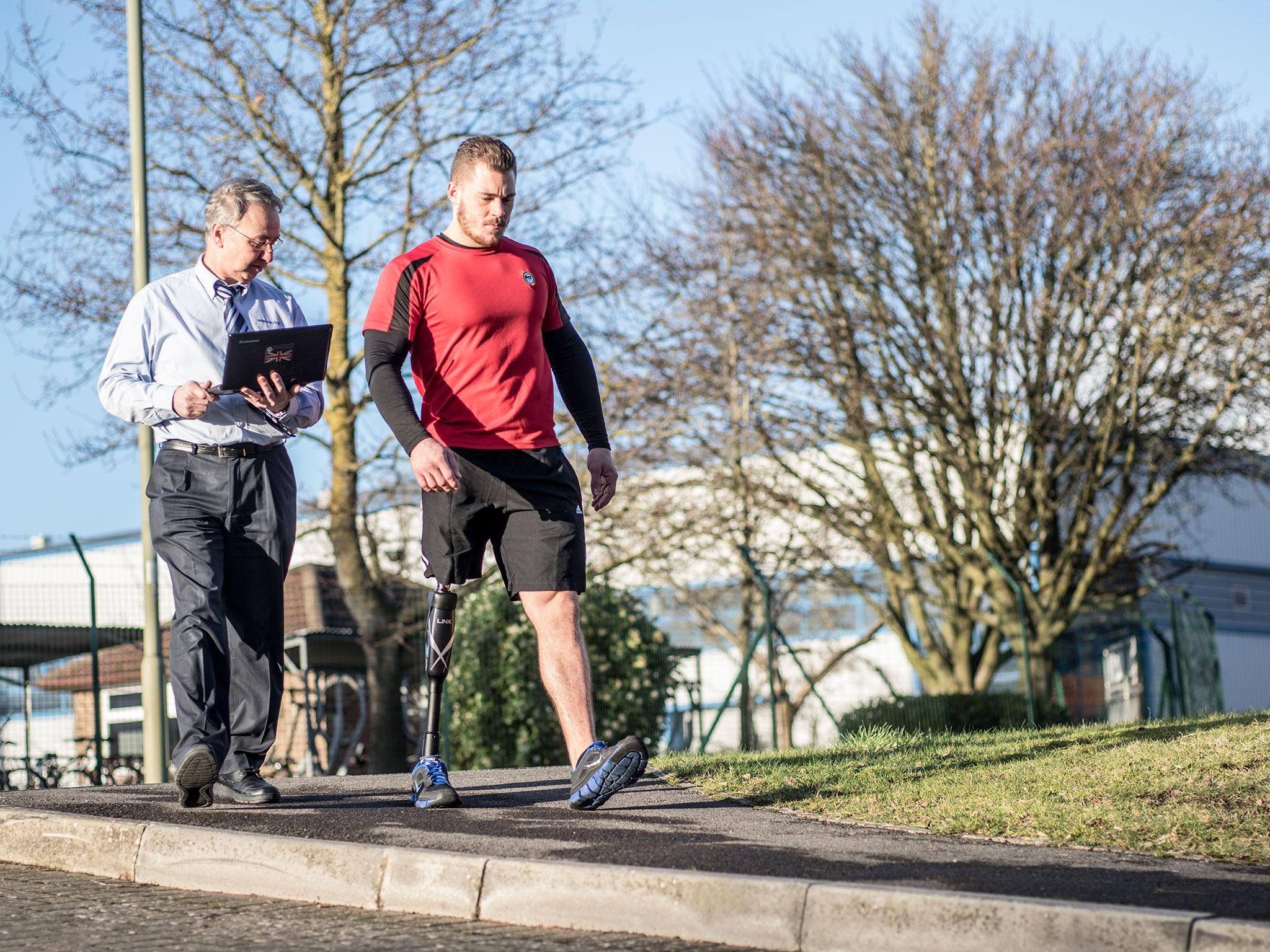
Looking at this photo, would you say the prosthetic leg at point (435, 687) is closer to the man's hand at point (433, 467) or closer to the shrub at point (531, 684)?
the man's hand at point (433, 467)

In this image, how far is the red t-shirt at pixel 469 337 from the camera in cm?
506

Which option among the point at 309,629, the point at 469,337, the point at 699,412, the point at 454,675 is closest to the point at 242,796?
the point at 469,337

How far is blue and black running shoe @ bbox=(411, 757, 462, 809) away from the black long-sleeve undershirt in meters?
1.21

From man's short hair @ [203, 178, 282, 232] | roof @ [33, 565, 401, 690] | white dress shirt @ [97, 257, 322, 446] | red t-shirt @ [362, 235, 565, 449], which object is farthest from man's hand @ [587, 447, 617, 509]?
roof @ [33, 565, 401, 690]

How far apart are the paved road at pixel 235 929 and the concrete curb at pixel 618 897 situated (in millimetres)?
63

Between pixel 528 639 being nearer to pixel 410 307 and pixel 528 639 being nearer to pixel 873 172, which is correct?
pixel 873 172

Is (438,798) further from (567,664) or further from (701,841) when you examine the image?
(701,841)

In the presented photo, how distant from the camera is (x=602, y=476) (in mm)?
5395

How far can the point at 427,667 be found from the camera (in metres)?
5.26

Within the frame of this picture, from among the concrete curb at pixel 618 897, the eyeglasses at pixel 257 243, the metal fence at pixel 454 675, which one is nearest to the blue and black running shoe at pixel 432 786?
the concrete curb at pixel 618 897

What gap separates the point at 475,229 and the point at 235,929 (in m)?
2.54

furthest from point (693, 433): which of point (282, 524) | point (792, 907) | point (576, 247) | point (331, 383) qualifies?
point (792, 907)

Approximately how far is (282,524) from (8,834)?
1.45 metres

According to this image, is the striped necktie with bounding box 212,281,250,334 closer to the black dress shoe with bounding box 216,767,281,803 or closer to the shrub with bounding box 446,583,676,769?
the black dress shoe with bounding box 216,767,281,803
